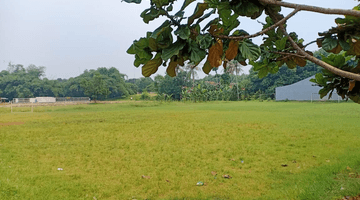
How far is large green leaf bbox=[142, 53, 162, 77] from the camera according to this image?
0.94 meters

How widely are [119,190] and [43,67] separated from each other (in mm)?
58197

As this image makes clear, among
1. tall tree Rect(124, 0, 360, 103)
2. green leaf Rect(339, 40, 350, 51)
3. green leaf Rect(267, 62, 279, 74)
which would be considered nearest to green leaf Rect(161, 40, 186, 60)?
tall tree Rect(124, 0, 360, 103)

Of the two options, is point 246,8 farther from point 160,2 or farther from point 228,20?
point 160,2

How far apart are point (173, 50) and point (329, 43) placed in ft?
3.24

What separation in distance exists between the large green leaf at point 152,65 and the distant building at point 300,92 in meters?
24.3

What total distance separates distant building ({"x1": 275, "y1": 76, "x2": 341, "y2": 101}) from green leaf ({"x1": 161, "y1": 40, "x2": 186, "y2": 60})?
2428cm

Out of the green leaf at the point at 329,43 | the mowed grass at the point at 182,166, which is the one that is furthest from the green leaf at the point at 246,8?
the mowed grass at the point at 182,166

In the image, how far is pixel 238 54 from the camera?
1.06m

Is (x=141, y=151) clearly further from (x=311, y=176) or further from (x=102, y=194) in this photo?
(x=311, y=176)

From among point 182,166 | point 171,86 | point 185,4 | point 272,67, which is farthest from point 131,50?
point 171,86

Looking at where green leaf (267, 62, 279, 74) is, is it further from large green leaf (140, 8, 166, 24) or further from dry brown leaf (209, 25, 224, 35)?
large green leaf (140, 8, 166, 24)

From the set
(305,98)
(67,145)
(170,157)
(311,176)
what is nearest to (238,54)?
(311,176)

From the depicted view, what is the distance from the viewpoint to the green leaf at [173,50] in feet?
2.89

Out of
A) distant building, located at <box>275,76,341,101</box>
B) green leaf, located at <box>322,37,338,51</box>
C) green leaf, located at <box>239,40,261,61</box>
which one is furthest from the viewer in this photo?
distant building, located at <box>275,76,341,101</box>
